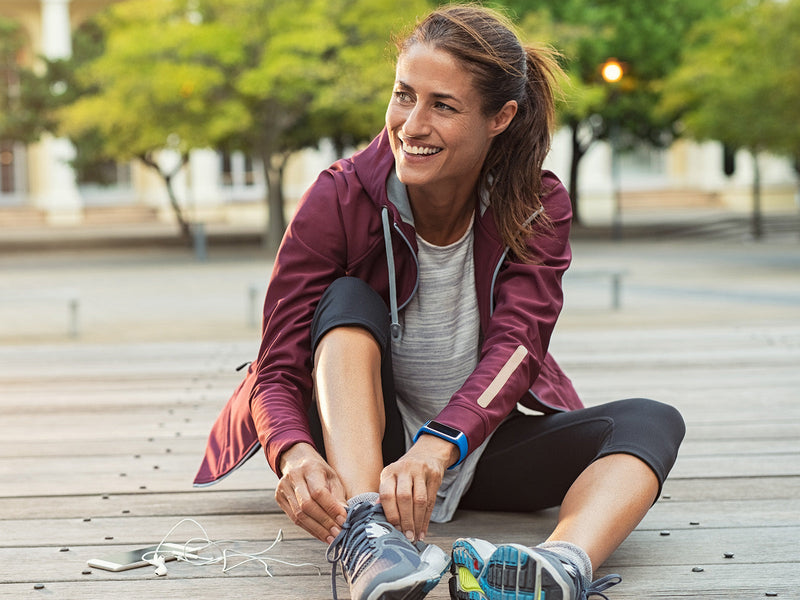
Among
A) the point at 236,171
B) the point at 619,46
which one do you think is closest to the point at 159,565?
the point at 619,46

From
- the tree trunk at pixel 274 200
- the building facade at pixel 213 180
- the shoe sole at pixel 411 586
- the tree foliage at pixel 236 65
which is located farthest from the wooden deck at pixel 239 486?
the building facade at pixel 213 180

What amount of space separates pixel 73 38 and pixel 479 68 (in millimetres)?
32137

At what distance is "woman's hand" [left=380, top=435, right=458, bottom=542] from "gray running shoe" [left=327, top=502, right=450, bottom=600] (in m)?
0.03

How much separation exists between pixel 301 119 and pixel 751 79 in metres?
9.60

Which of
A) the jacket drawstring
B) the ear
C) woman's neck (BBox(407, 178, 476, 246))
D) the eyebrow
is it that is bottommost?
the jacket drawstring

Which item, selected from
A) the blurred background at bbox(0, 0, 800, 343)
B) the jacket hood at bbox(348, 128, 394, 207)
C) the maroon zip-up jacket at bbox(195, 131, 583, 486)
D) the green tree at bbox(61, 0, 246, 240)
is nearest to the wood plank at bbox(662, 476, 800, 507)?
the maroon zip-up jacket at bbox(195, 131, 583, 486)

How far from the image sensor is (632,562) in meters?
2.57

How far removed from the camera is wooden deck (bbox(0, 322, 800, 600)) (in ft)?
8.08

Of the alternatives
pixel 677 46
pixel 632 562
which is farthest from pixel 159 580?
pixel 677 46

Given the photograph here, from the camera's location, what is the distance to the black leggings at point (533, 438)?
2.51m

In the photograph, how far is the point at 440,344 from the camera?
8.91 ft

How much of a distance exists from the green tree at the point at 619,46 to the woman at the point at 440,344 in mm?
20188

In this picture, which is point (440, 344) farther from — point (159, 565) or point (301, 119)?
point (301, 119)

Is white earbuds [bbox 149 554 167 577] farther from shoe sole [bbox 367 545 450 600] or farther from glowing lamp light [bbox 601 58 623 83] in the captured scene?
glowing lamp light [bbox 601 58 623 83]
